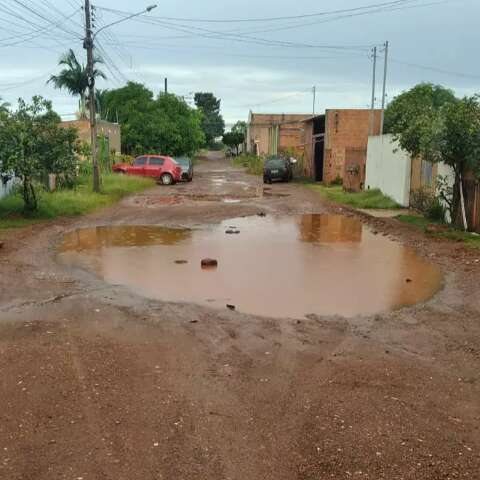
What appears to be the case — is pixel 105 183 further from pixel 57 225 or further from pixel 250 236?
pixel 250 236

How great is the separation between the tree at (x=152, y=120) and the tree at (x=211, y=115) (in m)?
61.9

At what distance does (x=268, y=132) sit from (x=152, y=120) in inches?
919

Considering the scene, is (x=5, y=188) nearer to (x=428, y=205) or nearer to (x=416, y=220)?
(x=416, y=220)

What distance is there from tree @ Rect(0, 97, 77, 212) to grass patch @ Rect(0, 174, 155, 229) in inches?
19.6

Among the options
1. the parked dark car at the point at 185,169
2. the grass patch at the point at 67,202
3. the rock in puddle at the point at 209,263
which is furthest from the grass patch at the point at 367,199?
the parked dark car at the point at 185,169

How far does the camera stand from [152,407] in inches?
182

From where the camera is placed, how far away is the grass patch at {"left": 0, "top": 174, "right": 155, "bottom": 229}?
16267 millimetres

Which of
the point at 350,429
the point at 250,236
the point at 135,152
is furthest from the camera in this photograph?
the point at 135,152

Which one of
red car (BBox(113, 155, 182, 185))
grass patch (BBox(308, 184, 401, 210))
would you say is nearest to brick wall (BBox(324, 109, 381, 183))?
grass patch (BBox(308, 184, 401, 210))

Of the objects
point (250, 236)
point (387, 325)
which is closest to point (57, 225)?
point (250, 236)

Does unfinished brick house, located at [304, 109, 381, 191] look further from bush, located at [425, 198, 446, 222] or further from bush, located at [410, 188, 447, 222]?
bush, located at [425, 198, 446, 222]

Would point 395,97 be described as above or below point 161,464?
above

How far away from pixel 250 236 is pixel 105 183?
14960mm

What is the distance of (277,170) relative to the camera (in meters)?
35.4
